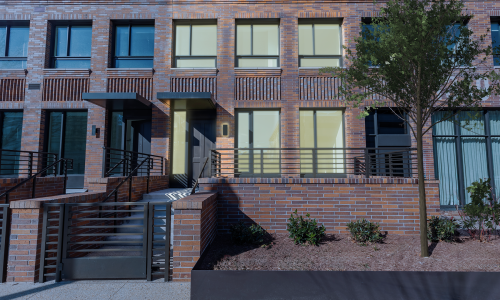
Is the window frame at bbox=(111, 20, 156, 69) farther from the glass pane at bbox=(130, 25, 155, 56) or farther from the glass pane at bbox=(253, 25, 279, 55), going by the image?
the glass pane at bbox=(253, 25, 279, 55)

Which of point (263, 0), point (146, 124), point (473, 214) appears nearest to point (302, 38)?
point (263, 0)

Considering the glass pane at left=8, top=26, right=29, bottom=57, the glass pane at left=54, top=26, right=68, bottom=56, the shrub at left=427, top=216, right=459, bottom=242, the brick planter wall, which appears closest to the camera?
the shrub at left=427, top=216, right=459, bottom=242

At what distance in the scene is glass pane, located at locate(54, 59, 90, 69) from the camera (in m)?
10.7

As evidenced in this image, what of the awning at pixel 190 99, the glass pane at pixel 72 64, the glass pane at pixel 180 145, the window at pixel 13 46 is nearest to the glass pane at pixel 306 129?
the awning at pixel 190 99

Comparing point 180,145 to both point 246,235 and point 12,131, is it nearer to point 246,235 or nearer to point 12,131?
point 246,235

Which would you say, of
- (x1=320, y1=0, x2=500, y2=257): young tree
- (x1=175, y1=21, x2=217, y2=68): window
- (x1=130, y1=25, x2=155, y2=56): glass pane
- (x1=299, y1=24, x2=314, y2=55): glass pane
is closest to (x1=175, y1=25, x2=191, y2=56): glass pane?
(x1=175, y1=21, x2=217, y2=68): window

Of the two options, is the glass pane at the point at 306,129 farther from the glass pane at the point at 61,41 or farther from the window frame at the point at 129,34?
the glass pane at the point at 61,41

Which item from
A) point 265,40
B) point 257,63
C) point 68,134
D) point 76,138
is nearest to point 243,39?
point 265,40

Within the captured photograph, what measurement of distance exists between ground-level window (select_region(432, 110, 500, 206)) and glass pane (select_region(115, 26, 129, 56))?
1233 cm

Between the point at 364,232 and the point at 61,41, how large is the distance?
12800 mm

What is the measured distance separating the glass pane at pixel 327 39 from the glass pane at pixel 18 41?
11.5 meters

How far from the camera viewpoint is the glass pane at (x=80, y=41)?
426 inches

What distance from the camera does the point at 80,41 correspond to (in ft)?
35.7

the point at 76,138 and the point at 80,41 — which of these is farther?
the point at 80,41
